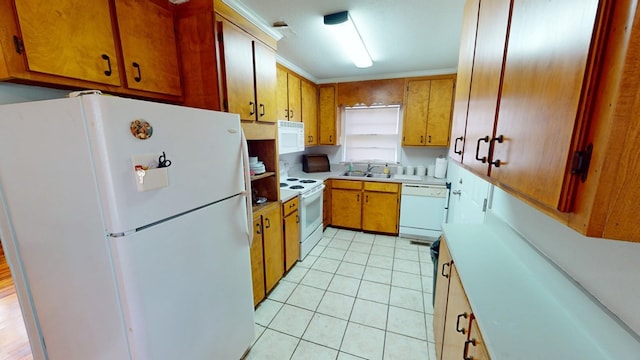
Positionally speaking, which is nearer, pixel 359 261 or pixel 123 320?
pixel 123 320

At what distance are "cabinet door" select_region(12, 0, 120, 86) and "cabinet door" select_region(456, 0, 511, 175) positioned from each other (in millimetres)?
1757

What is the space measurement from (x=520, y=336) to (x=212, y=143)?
147 centimetres

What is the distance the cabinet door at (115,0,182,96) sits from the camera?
1236 millimetres

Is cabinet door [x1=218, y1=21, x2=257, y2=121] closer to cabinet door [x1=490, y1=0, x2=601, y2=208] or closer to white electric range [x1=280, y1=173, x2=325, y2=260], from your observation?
white electric range [x1=280, y1=173, x2=325, y2=260]

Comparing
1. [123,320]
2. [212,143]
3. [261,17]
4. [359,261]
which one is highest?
[261,17]

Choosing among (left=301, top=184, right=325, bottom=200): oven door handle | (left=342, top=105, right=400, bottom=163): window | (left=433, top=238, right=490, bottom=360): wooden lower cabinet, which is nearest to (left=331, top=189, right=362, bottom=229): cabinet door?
(left=301, top=184, right=325, bottom=200): oven door handle

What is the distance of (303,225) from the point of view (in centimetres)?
280

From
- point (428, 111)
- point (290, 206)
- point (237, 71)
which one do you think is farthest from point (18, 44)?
point (428, 111)

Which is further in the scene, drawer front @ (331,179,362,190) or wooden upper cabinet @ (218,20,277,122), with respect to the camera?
drawer front @ (331,179,362,190)

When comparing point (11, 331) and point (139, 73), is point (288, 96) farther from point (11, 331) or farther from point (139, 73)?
point (11, 331)

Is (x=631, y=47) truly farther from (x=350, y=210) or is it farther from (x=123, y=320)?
(x=350, y=210)

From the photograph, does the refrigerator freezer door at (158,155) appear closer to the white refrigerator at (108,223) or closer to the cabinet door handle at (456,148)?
the white refrigerator at (108,223)

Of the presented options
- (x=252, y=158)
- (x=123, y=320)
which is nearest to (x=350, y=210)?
(x=252, y=158)

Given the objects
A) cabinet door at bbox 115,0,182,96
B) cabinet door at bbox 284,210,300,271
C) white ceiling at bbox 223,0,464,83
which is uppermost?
white ceiling at bbox 223,0,464,83
